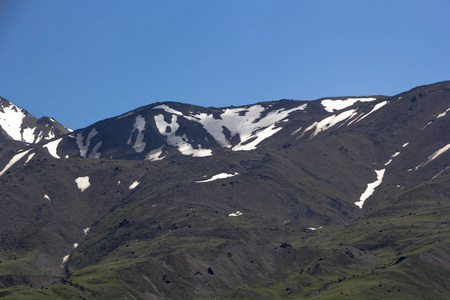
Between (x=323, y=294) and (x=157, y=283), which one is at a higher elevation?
(x=157, y=283)

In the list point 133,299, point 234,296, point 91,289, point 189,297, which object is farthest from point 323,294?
point 91,289

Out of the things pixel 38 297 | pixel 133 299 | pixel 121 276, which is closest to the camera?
pixel 38 297

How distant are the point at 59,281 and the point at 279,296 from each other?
64458 mm

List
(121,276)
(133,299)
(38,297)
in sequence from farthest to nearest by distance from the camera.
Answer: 1. (121,276)
2. (133,299)
3. (38,297)

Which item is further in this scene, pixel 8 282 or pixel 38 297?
pixel 8 282

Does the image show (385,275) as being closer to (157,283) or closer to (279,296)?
(279,296)

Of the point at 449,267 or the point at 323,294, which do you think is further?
the point at 449,267

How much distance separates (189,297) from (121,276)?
20.8 m

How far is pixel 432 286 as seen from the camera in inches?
7500

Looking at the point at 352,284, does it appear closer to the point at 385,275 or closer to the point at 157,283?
the point at 385,275

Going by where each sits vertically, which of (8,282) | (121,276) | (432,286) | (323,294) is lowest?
(432,286)

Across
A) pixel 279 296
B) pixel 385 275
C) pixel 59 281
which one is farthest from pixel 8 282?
pixel 385 275

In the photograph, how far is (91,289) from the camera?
180m

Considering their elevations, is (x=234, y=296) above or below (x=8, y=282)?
below
